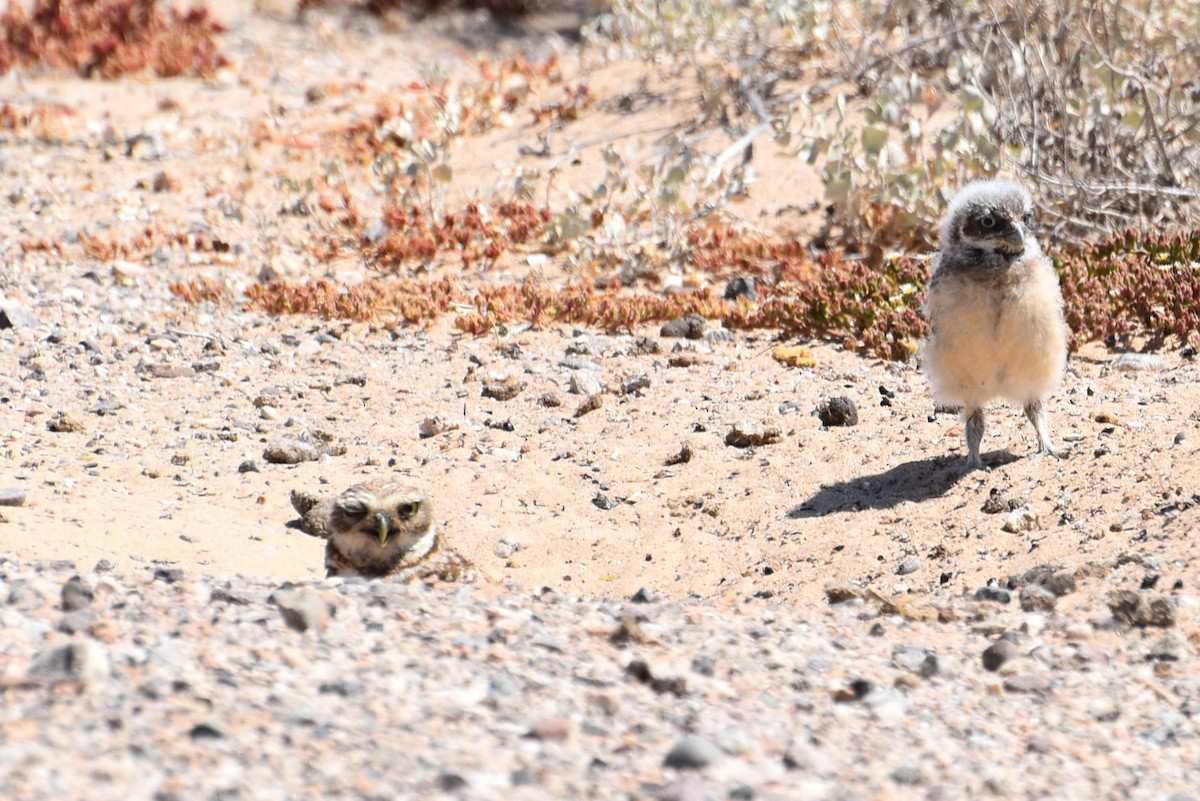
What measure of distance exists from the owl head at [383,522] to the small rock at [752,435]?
2.35 metres

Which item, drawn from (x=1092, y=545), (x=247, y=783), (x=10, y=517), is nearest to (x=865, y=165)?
(x=1092, y=545)

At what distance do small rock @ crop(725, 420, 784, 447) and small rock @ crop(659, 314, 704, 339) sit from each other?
190cm

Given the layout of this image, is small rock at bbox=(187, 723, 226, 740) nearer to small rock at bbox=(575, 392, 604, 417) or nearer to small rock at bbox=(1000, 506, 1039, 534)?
small rock at bbox=(1000, 506, 1039, 534)

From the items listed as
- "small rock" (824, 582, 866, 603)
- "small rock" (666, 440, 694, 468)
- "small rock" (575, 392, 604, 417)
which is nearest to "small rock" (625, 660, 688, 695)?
"small rock" (824, 582, 866, 603)

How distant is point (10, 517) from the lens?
6988 millimetres

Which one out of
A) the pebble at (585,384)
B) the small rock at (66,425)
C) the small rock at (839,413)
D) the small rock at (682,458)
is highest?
the small rock at (839,413)

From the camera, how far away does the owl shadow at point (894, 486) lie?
754cm

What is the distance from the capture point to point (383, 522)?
652 centimetres

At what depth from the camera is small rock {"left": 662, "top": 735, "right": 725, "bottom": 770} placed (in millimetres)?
3896

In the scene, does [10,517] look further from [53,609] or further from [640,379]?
[640,379]

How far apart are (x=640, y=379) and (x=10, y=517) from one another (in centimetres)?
399

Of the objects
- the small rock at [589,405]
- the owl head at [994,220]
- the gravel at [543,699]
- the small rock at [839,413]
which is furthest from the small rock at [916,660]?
the small rock at [589,405]

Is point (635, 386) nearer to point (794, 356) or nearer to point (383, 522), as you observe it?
point (794, 356)

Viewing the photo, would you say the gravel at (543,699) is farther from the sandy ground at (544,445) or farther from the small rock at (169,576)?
the sandy ground at (544,445)
